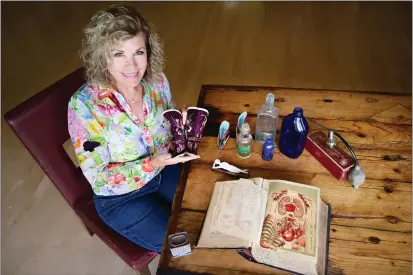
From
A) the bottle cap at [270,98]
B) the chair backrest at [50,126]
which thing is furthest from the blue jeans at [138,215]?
the bottle cap at [270,98]

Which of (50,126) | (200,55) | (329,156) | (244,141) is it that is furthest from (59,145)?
(200,55)

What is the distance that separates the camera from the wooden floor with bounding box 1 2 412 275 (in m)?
2.00

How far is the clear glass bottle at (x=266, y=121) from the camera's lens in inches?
52.2

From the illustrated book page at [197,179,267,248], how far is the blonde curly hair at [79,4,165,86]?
22.0 inches

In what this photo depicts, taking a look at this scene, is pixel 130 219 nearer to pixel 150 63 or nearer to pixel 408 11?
pixel 150 63

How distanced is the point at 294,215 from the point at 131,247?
606 millimetres

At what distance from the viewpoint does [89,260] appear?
5.98 ft

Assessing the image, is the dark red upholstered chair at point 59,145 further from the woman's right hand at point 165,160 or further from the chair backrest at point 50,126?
the woman's right hand at point 165,160

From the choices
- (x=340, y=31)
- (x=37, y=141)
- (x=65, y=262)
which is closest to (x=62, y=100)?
(x=37, y=141)

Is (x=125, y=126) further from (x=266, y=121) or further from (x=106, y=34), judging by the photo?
(x=266, y=121)

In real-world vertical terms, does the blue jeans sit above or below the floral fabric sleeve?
below

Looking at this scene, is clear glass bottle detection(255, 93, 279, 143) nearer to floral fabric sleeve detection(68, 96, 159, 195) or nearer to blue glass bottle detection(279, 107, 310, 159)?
blue glass bottle detection(279, 107, 310, 159)

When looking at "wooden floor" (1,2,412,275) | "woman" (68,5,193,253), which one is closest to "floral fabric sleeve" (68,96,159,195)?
"woman" (68,5,193,253)

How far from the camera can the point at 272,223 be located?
3.42 feet
